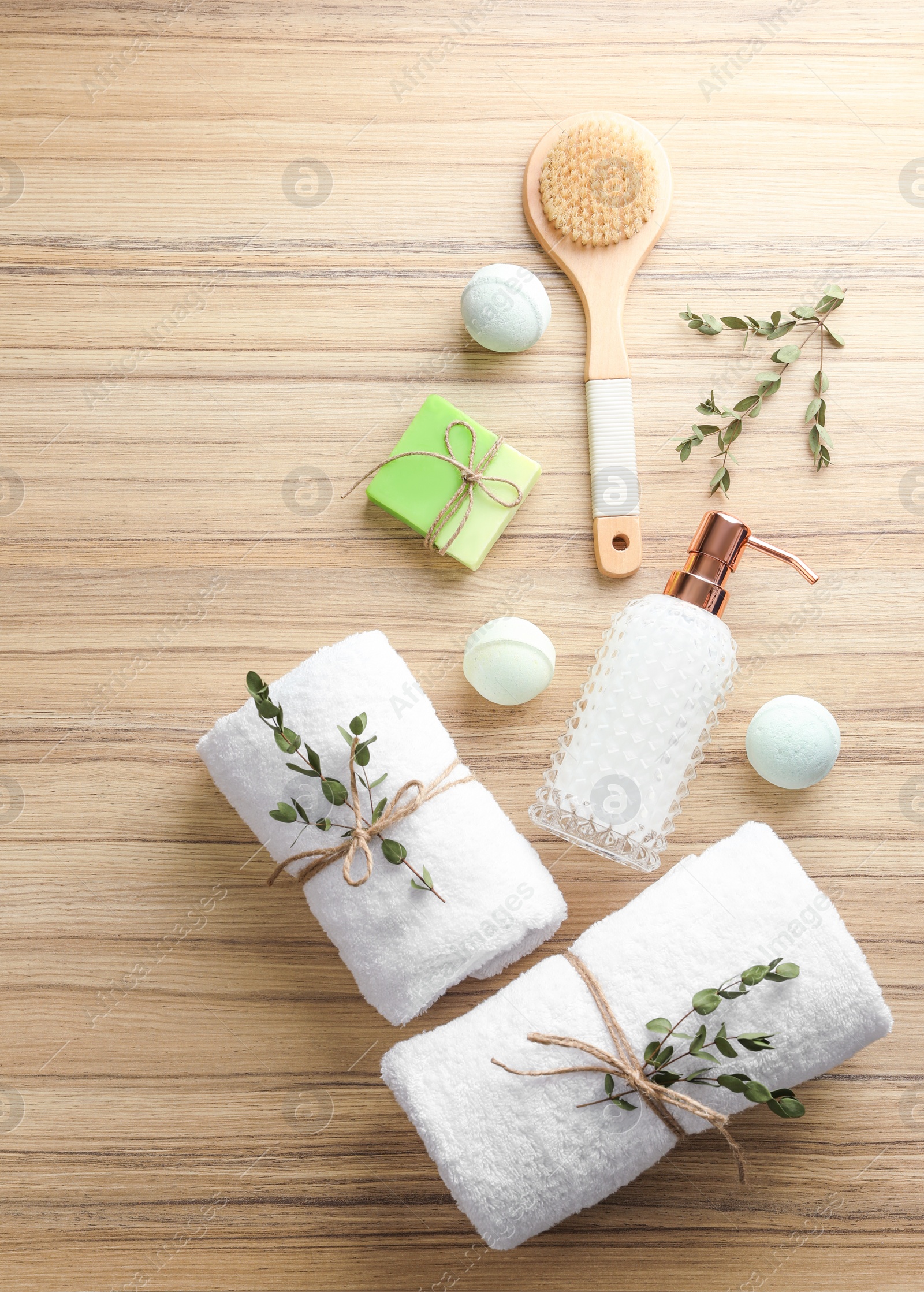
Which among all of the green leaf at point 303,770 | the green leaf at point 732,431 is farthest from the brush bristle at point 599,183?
the green leaf at point 303,770

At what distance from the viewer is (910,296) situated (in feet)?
3.02

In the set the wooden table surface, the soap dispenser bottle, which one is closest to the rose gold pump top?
the soap dispenser bottle

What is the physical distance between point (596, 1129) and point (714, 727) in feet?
1.27

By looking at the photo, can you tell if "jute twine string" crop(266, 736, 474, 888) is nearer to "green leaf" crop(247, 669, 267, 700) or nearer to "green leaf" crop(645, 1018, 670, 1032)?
"green leaf" crop(247, 669, 267, 700)

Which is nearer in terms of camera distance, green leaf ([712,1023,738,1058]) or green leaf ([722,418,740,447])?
green leaf ([712,1023,738,1058])

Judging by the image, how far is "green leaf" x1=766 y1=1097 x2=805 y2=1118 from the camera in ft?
2.27

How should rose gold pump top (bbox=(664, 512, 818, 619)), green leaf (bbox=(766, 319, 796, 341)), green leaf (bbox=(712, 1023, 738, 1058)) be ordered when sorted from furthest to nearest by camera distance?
1. green leaf (bbox=(766, 319, 796, 341))
2. rose gold pump top (bbox=(664, 512, 818, 619))
3. green leaf (bbox=(712, 1023, 738, 1058))

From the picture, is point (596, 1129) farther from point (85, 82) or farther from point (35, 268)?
point (85, 82)

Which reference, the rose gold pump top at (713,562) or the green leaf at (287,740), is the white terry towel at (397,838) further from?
the rose gold pump top at (713,562)

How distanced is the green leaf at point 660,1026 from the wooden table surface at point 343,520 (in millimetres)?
176

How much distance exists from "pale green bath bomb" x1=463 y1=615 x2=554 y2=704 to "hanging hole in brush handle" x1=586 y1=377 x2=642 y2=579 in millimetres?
117

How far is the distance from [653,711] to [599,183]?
1.78ft

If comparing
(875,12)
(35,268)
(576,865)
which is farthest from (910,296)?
(35,268)

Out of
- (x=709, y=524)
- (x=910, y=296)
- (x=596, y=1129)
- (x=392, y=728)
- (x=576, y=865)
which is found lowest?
(x=596, y=1129)
